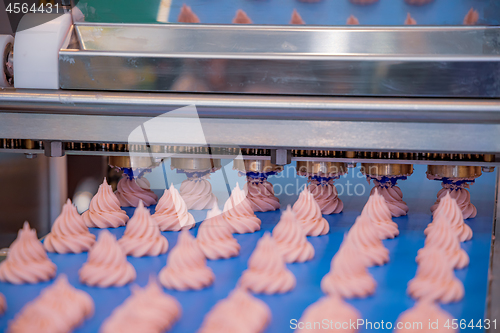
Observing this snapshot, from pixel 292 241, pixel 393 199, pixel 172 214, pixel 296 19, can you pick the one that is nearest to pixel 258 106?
pixel 296 19

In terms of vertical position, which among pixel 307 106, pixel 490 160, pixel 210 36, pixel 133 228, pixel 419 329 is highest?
pixel 210 36

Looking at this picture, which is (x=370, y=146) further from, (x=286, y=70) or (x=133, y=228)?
(x=133, y=228)

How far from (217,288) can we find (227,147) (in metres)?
0.42

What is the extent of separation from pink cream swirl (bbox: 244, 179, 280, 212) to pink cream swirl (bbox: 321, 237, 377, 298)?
725mm

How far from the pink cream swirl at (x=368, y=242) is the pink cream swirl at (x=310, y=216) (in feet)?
0.72

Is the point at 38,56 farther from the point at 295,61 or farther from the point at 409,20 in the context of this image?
the point at 409,20

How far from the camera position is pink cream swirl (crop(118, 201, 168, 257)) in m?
1.51

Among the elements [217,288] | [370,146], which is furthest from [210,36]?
[217,288]

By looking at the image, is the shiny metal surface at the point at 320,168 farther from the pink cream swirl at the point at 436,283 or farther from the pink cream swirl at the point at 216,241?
the pink cream swirl at the point at 436,283

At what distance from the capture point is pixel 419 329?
98 cm

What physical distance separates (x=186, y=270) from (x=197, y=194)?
0.69 m

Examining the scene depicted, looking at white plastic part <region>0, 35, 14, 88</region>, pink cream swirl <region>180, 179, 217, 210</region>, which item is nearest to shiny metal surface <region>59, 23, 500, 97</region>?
white plastic part <region>0, 35, 14, 88</region>

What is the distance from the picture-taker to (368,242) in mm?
1474

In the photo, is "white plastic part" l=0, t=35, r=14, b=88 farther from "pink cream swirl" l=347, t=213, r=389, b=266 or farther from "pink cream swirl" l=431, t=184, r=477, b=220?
"pink cream swirl" l=431, t=184, r=477, b=220
